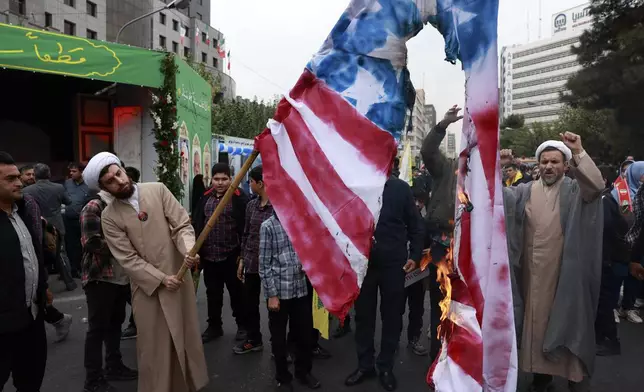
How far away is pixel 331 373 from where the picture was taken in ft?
14.6

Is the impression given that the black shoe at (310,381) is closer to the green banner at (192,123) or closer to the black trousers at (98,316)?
the black trousers at (98,316)

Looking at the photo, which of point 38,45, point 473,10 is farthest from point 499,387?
point 38,45

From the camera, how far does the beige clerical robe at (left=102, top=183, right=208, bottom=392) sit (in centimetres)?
358

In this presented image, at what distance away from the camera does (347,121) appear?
8.80 feet

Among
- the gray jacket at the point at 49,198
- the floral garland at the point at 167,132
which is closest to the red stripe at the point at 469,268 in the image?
the gray jacket at the point at 49,198

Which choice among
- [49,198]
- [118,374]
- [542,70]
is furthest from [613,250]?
[542,70]

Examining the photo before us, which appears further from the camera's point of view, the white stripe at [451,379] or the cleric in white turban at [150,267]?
the cleric in white turban at [150,267]

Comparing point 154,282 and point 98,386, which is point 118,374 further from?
point 154,282

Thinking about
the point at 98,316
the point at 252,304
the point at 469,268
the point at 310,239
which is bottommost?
the point at 252,304

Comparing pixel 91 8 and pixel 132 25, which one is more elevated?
pixel 132 25

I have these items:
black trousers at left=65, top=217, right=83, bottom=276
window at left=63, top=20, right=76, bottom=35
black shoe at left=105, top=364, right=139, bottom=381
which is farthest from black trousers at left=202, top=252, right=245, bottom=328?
window at left=63, top=20, right=76, bottom=35

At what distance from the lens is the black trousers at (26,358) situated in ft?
10.3

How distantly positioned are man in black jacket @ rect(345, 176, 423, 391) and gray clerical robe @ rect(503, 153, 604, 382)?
0.93 metres

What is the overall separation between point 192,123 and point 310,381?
287 inches
